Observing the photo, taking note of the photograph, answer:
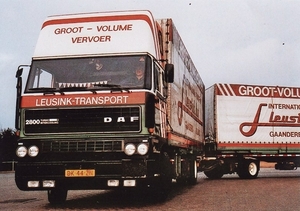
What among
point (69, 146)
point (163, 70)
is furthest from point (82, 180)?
point (163, 70)

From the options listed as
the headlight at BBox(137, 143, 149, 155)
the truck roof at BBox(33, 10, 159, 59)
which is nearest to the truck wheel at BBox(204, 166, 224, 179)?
the truck roof at BBox(33, 10, 159, 59)

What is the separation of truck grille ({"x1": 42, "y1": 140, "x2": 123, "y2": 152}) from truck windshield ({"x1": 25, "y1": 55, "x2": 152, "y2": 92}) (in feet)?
3.30

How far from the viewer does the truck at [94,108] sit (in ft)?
30.8

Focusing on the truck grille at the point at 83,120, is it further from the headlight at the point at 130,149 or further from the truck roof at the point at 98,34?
the truck roof at the point at 98,34

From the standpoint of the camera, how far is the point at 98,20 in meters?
10.6

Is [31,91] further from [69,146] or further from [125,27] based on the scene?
[125,27]

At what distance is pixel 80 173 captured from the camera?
9438 millimetres

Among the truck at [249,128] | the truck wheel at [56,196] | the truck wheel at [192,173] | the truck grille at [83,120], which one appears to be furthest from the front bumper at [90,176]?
the truck at [249,128]

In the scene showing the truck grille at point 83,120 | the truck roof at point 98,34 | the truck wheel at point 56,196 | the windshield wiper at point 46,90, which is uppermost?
the truck roof at point 98,34

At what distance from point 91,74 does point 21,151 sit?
1970 mm

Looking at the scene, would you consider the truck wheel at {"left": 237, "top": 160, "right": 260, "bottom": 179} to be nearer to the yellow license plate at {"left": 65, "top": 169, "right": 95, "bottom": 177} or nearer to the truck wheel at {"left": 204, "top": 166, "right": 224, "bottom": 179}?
the truck wheel at {"left": 204, "top": 166, "right": 224, "bottom": 179}

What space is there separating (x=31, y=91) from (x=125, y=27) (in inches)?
90.1

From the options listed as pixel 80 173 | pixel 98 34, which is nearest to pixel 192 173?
pixel 98 34

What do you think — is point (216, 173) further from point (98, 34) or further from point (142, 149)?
point (142, 149)
